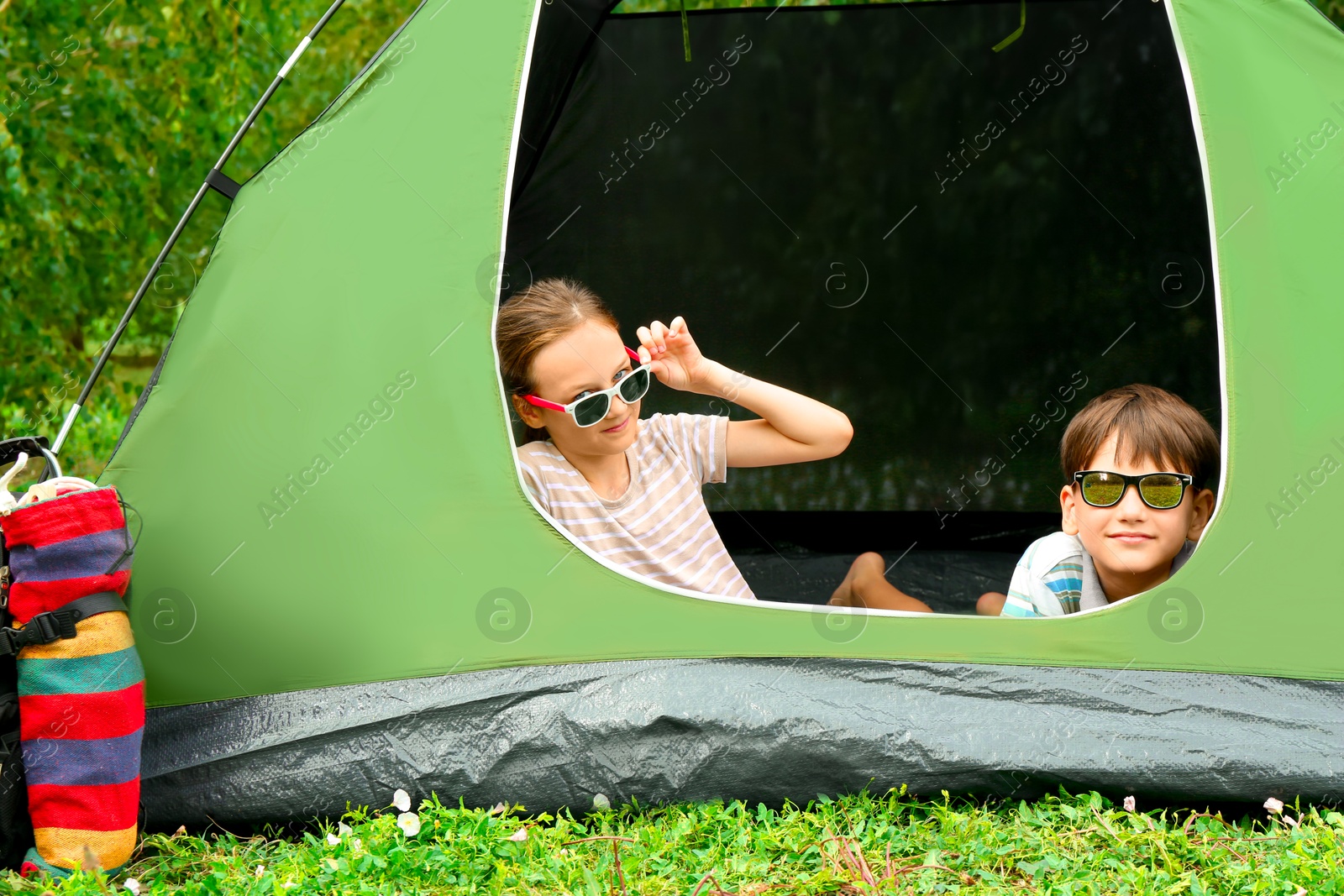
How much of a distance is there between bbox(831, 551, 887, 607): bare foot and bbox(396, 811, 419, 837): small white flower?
1.02 m

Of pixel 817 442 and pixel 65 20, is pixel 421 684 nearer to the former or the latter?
pixel 817 442

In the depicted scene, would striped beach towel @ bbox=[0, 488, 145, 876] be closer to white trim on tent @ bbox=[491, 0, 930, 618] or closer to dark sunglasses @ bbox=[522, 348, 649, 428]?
white trim on tent @ bbox=[491, 0, 930, 618]

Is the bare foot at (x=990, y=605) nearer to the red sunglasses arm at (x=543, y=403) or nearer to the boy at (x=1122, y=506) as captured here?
the boy at (x=1122, y=506)

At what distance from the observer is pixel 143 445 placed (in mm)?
1438

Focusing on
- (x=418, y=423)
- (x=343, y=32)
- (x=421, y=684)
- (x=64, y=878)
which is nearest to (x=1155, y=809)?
(x=421, y=684)

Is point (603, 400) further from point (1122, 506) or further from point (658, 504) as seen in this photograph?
point (1122, 506)

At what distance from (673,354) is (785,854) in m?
0.70

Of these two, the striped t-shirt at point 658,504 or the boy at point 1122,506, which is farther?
the striped t-shirt at point 658,504

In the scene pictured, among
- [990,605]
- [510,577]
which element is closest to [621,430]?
[510,577]

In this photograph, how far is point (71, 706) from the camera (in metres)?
1.29

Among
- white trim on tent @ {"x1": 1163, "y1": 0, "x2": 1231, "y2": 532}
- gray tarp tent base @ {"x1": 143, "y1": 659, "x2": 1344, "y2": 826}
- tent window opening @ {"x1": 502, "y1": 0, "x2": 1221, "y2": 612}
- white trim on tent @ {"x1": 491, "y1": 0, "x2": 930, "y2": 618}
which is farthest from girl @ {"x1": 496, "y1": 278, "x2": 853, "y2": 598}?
tent window opening @ {"x1": 502, "y1": 0, "x2": 1221, "y2": 612}

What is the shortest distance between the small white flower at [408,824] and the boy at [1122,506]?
2.70 feet

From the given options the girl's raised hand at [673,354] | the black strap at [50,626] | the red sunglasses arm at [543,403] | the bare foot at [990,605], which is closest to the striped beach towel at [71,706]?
the black strap at [50,626]

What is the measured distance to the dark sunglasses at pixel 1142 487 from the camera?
4.69ft
